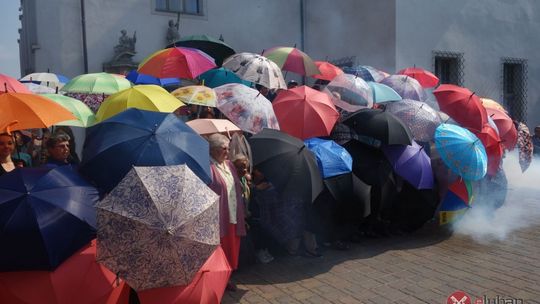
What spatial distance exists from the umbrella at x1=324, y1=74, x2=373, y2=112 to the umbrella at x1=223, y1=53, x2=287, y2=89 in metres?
0.87

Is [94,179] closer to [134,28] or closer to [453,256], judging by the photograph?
[453,256]

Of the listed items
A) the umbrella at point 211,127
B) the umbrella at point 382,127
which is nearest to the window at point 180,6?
the umbrella at point 382,127

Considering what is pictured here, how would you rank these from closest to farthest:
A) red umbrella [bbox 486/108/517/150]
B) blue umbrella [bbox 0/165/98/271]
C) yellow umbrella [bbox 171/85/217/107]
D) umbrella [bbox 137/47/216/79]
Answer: blue umbrella [bbox 0/165/98/271]
yellow umbrella [bbox 171/85/217/107]
umbrella [bbox 137/47/216/79]
red umbrella [bbox 486/108/517/150]

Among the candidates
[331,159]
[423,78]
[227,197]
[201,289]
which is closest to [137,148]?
[227,197]

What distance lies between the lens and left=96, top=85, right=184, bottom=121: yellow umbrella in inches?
201

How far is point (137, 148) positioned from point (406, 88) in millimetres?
5777

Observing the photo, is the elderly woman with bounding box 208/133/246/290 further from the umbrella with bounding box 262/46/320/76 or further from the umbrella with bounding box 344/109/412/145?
the umbrella with bounding box 262/46/320/76

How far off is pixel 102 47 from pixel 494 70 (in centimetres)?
1213

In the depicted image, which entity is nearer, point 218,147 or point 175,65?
point 218,147

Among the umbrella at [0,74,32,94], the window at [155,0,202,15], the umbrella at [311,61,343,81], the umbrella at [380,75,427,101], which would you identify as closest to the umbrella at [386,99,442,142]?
the umbrella at [380,75,427,101]

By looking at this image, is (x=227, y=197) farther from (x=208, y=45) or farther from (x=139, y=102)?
(x=208, y=45)

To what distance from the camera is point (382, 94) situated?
7.45 m

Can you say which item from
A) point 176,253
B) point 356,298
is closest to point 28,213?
point 176,253

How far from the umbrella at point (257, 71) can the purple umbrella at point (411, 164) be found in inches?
81.8
